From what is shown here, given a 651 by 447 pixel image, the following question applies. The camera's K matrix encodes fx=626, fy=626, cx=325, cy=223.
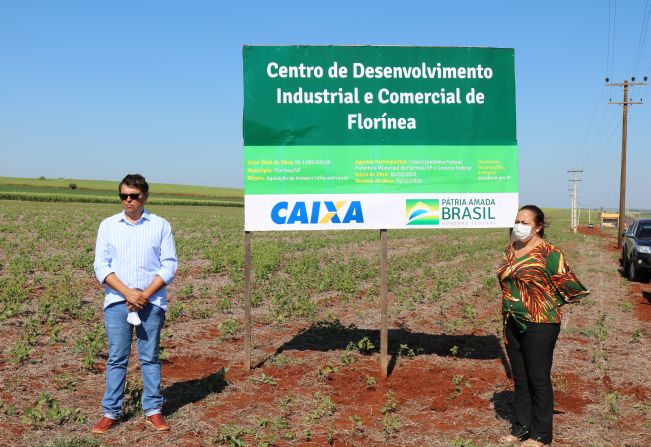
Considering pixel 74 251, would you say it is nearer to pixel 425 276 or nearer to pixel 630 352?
pixel 425 276

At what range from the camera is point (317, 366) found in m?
8.16

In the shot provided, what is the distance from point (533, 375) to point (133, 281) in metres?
3.53

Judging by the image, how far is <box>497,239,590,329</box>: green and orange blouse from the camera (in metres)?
5.16

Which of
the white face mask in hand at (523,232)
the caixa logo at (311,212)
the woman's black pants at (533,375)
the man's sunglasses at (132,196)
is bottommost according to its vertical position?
the woman's black pants at (533,375)

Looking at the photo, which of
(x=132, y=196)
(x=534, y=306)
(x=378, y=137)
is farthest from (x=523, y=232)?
(x=132, y=196)

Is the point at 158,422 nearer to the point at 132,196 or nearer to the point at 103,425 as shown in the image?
the point at 103,425

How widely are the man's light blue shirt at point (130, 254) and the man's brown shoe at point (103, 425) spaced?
103 cm

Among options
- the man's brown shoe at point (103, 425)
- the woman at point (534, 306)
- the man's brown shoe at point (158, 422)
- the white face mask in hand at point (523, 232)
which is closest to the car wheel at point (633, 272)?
the woman at point (534, 306)

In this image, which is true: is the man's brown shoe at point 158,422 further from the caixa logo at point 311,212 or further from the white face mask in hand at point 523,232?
the white face mask in hand at point 523,232

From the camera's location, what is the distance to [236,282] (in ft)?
48.5

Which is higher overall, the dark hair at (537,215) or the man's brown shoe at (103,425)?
the dark hair at (537,215)

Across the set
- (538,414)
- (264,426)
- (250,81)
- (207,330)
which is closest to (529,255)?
(538,414)

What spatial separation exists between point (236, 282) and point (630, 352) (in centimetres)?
868

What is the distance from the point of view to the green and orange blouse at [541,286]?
5.16 m
